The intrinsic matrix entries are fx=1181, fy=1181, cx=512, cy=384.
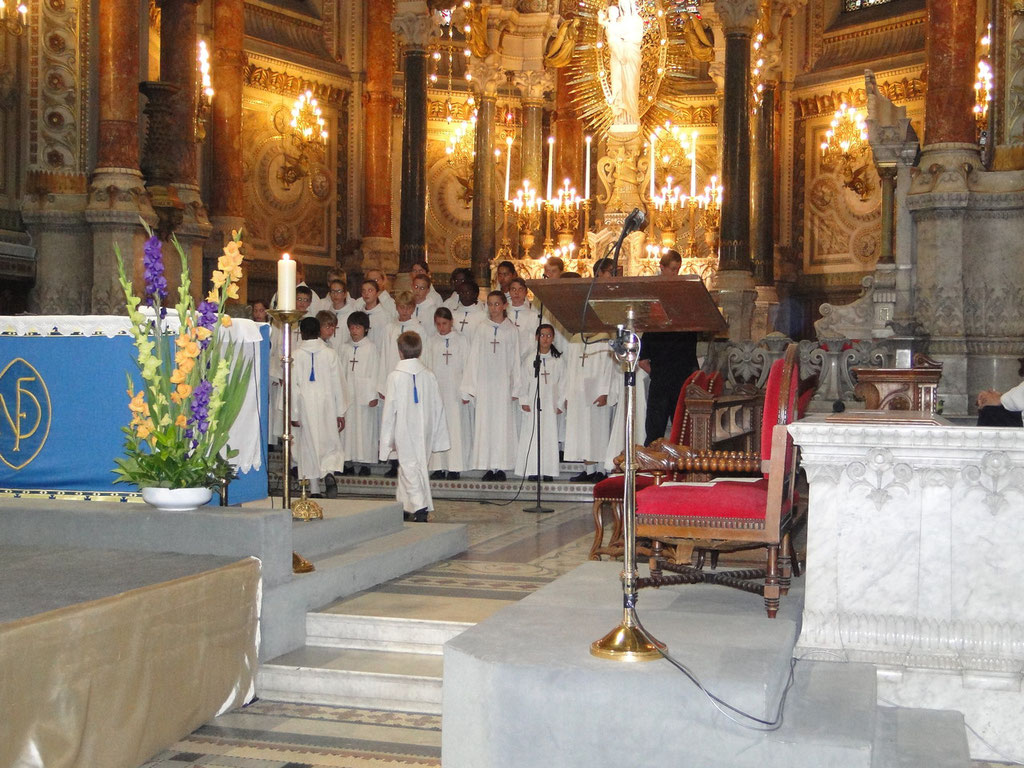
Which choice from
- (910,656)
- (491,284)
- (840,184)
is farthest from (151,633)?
(840,184)

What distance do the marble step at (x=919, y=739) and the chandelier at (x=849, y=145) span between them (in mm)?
15351

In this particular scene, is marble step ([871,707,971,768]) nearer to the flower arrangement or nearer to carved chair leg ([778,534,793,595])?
carved chair leg ([778,534,793,595])

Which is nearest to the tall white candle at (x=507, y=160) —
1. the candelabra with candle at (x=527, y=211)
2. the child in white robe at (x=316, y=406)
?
the candelabra with candle at (x=527, y=211)

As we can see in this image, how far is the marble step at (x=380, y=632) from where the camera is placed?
553 cm

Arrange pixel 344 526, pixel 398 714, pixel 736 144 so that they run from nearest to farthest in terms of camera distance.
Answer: pixel 398 714 < pixel 344 526 < pixel 736 144

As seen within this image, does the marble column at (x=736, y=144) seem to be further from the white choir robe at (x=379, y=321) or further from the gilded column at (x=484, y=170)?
the white choir robe at (x=379, y=321)

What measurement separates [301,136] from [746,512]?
15.0m

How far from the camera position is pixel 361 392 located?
1188 centimetres

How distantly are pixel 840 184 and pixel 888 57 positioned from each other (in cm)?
211

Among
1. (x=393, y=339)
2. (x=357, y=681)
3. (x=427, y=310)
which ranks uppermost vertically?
(x=427, y=310)

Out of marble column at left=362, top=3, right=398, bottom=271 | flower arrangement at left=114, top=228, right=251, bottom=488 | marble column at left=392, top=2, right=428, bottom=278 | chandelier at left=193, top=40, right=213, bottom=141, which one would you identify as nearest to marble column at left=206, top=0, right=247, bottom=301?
chandelier at left=193, top=40, right=213, bottom=141

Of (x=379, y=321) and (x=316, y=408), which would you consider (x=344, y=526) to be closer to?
(x=316, y=408)

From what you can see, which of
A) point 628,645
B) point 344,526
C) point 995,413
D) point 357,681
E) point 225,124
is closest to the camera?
point 628,645

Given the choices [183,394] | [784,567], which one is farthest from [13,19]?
[784,567]
